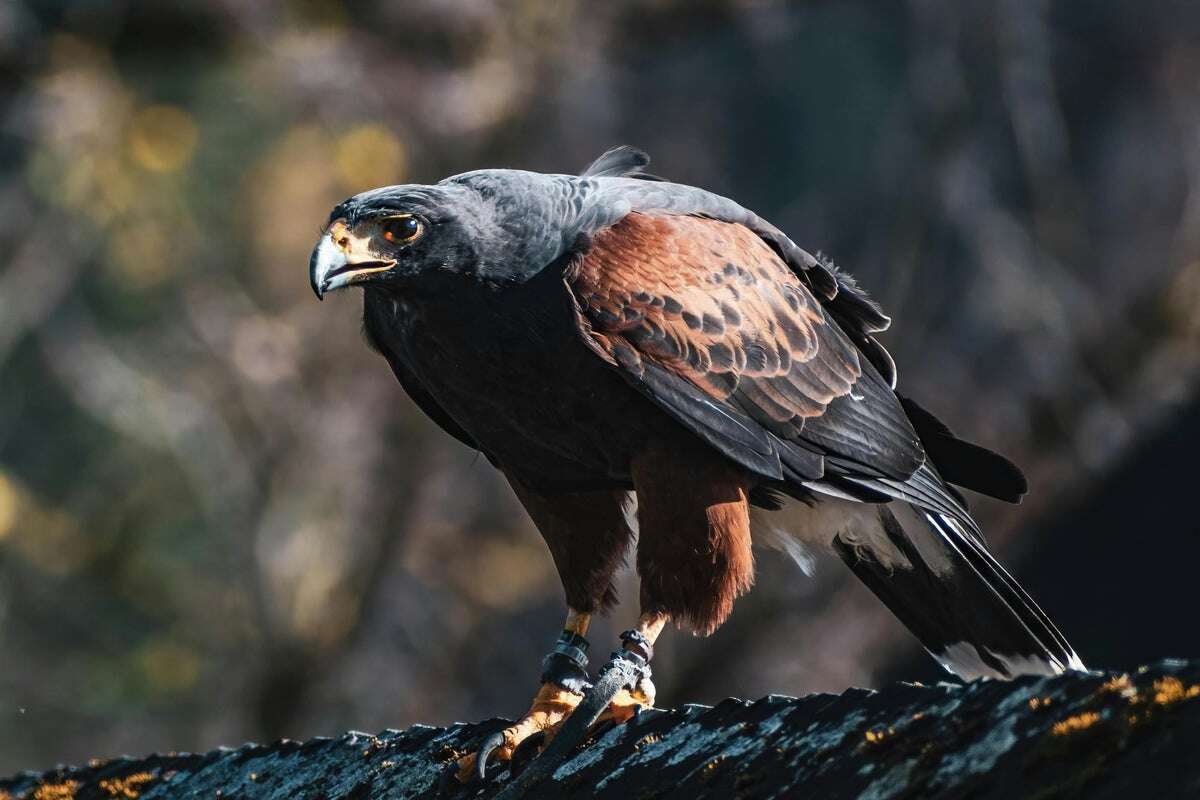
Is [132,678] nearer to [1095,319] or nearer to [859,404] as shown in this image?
[1095,319]

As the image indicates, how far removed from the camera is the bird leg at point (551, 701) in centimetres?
371

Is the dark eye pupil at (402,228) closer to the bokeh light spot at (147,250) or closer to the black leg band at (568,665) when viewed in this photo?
the black leg band at (568,665)

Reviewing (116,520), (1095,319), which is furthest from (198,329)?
(1095,319)

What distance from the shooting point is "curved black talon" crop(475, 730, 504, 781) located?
3660 mm

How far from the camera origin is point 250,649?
12.2 metres

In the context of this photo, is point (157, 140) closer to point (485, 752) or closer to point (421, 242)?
point (421, 242)

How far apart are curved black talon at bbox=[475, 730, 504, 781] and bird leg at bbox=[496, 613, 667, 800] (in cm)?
13

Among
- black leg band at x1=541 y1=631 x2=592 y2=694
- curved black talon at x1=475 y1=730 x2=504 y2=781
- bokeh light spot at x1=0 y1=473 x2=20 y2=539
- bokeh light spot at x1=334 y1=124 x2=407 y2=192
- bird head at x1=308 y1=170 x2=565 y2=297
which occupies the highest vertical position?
bokeh light spot at x1=334 y1=124 x2=407 y2=192

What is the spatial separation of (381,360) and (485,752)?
10271 mm

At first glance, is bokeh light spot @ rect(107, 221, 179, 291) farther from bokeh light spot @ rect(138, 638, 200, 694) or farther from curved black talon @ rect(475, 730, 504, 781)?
curved black talon @ rect(475, 730, 504, 781)

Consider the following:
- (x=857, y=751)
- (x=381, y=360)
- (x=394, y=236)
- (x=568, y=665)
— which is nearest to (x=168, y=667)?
(x=381, y=360)

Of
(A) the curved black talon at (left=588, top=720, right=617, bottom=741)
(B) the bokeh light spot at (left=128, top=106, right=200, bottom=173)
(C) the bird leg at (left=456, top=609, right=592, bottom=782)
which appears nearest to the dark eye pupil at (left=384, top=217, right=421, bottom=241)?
(C) the bird leg at (left=456, top=609, right=592, bottom=782)

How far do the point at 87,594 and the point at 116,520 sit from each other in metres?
2.84

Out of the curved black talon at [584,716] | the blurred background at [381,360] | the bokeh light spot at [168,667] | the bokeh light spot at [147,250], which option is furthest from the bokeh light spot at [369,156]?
the curved black talon at [584,716]
